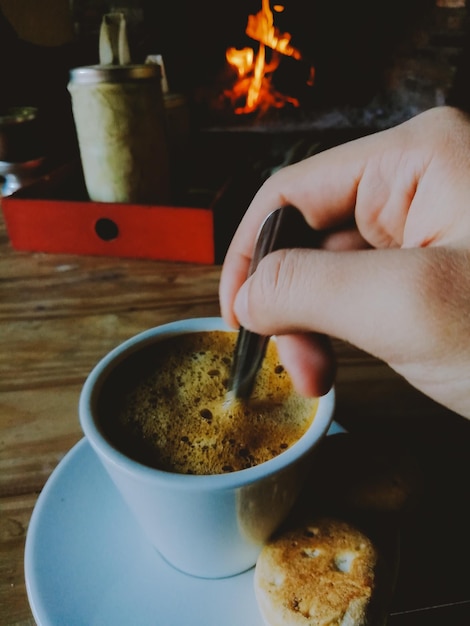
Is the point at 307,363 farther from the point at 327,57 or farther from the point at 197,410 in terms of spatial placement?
the point at 327,57

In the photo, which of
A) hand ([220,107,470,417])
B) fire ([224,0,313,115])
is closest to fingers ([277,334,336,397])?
hand ([220,107,470,417])

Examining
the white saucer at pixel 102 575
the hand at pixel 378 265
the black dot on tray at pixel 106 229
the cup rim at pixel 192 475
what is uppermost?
the hand at pixel 378 265

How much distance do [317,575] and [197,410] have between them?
17 centimetres

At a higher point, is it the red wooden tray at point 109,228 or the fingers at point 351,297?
the fingers at point 351,297

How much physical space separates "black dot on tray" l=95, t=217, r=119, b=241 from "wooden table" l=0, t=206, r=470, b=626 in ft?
0.14

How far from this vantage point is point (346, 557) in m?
0.44

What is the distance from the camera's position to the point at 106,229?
94 cm

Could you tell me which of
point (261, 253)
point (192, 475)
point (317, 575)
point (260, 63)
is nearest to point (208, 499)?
point (192, 475)

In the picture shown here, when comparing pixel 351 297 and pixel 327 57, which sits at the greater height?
pixel 351 297

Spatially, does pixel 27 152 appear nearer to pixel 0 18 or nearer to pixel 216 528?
pixel 0 18

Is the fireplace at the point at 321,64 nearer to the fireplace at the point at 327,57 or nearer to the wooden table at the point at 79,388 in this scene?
the fireplace at the point at 327,57

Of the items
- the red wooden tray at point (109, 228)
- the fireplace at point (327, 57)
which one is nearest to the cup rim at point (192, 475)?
the red wooden tray at point (109, 228)

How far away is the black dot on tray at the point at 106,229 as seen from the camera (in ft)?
3.02

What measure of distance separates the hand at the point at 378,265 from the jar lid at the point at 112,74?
0.39m
